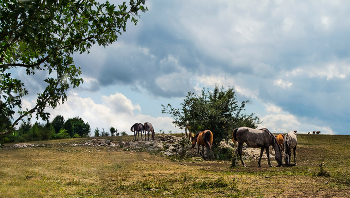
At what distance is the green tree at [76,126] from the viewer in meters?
75.6

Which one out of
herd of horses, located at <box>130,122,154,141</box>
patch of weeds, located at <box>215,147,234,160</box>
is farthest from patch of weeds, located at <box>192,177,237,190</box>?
herd of horses, located at <box>130,122,154,141</box>

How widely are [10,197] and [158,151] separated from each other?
17.4 metres

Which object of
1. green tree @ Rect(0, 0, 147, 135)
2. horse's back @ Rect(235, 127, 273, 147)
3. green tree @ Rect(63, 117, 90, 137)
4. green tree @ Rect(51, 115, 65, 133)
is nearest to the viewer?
green tree @ Rect(0, 0, 147, 135)

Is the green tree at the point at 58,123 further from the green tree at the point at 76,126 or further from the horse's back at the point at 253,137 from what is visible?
the horse's back at the point at 253,137

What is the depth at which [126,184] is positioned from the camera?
10883 mm

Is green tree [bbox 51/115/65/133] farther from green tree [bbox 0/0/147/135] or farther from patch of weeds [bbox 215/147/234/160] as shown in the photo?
green tree [bbox 0/0/147/135]

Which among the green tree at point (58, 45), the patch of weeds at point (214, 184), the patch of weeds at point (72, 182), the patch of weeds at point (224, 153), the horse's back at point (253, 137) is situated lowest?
the patch of weeds at point (224, 153)

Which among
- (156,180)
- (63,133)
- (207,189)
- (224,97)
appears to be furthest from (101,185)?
(63,133)

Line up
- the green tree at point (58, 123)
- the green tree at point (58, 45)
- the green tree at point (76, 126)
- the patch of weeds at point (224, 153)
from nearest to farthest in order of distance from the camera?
the green tree at point (58, 45)
the patch of weeds at point (224, 153)
the green tree at point (76, 126)
the green tree at point (58, 123)

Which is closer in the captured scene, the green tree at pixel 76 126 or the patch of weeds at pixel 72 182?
the patch of weeds at pixel 72 182

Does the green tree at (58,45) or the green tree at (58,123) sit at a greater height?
the green tree at (58,45)

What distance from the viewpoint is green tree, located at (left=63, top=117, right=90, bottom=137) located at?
7556 centimetres

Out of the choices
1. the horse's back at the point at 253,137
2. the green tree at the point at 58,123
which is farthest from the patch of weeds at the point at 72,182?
the green tree at the point at 58,123

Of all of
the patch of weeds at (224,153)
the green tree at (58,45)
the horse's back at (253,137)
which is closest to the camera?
the green tree at (58,45)
